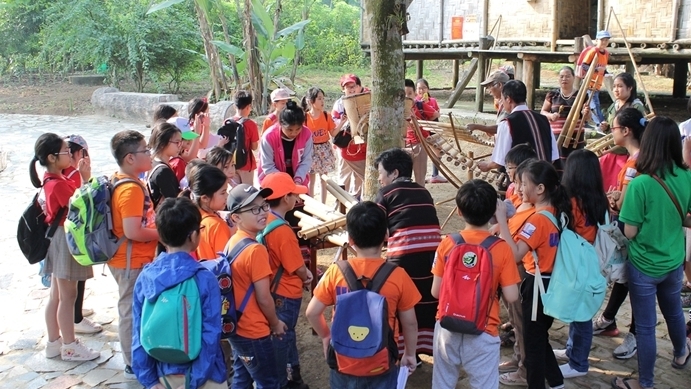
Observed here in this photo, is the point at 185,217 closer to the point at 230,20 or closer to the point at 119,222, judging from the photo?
the point at 119,222

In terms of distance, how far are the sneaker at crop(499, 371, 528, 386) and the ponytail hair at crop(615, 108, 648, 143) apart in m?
1.65

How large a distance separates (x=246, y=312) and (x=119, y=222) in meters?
1.10

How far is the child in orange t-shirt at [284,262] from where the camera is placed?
346cm

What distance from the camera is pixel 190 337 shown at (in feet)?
9.05

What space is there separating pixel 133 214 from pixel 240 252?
924 millimetres

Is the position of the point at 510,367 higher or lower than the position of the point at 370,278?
lower

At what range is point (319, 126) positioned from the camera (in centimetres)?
690

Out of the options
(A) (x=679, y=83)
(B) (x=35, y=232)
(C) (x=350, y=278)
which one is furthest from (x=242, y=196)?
(A) (x=679, y=83)

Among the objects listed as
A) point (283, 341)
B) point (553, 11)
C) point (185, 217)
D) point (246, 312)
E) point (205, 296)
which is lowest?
point (283, 341)

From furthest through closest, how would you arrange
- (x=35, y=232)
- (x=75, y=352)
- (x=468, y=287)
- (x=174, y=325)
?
(x=75, y=352) → (x=35, y=232) → (x=468, y=287) → (x=174, y=325)

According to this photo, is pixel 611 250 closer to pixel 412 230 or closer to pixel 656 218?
pixel 656 218

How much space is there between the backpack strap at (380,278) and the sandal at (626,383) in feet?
6.25

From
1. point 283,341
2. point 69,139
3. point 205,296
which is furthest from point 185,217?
point 69,139

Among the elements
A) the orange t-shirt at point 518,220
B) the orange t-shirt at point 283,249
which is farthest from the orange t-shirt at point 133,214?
the orange t-shirt at point 518,220
